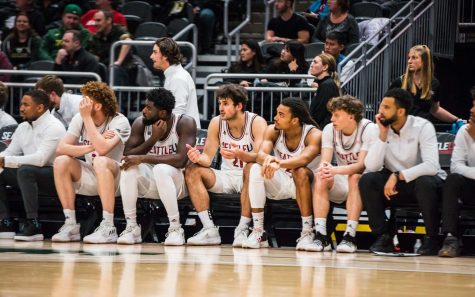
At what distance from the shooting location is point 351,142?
9.83 metres

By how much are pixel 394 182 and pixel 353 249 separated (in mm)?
690

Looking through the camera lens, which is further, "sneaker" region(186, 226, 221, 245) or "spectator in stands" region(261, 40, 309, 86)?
"spectator in stands" region(261, 40, 309, 86)

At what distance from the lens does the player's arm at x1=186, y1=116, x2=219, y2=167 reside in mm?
9953

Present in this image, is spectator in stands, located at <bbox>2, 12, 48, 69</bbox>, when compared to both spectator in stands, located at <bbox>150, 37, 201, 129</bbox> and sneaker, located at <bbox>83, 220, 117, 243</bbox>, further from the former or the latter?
sneaker, located at <bbox>83, 220, 117, 243</bbox>

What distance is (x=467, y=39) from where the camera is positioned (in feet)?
46.9

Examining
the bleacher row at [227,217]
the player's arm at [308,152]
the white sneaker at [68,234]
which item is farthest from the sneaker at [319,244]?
the white sneaker at [68,234]

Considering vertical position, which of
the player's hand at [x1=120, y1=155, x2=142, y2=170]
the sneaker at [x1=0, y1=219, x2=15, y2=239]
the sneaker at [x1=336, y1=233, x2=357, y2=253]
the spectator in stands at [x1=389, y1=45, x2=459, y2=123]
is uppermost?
the spectator in stands at [x1=389, y1=45, x2=459, y2=123]

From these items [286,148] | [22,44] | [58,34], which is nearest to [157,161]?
[286,148]

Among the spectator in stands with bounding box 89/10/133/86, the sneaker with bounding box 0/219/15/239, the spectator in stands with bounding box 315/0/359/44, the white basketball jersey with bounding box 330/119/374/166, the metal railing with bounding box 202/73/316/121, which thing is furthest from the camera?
the spectator in stands with bounding box 89/10/133/86

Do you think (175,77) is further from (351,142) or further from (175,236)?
(351,142)

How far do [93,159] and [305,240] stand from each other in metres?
2.27

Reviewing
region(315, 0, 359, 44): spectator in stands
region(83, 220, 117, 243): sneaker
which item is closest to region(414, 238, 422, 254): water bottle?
region(83, 220, 117, 243): sneaker

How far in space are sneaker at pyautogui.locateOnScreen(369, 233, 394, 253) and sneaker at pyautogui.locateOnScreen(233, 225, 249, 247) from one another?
3.88 ft

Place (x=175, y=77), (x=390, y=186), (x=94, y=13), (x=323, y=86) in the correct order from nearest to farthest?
(x=390, y=186)
(x=323, y=86)
(x=175, y=77)
(x=94, y=13)
